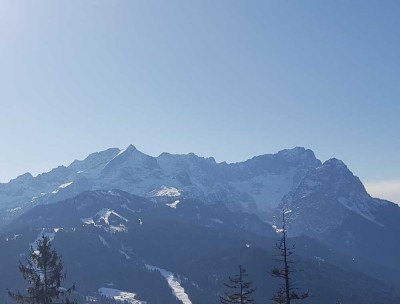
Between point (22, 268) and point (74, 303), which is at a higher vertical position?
point (22, 268)

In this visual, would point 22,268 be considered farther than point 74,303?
No

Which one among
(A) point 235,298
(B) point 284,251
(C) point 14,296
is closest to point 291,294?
(B) point 284,251

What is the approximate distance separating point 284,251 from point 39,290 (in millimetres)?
25947

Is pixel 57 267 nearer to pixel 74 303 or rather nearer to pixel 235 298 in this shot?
pixel 74 303

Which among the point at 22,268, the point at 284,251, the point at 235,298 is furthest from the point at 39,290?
the point at 284,251

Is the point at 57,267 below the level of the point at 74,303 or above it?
above

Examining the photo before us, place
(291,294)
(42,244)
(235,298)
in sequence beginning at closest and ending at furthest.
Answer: (291,294) < (235,298) < (42,244)

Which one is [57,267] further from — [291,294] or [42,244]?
[291,294]

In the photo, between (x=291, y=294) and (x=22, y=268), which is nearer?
(x=291, y=294)

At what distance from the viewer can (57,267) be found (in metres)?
57.6

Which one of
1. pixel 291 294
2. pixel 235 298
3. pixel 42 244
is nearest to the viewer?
pixel 291 294

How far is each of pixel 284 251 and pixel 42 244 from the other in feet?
87.4

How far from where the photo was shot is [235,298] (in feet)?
180

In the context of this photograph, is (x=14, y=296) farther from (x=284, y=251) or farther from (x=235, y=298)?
(x=284, y=251)
